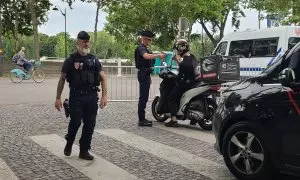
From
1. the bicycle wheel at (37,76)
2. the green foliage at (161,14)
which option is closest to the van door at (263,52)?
the bicycle wheel at (37,76)

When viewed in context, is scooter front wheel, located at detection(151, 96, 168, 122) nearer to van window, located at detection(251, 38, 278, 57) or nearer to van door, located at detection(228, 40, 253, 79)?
van window, located at detection(251, 38, 278, 57)

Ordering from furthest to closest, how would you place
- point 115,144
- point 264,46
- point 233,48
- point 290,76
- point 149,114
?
point 233,48 → point 264,46 → point 149,114 → point 115,144 → point 290,76

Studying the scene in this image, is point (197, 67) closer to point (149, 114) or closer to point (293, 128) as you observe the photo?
point (149, 114)

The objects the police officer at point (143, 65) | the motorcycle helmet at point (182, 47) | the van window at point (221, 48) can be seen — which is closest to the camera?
the motorcycle helmet at point (182, 47)

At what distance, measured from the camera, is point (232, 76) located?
8.98m

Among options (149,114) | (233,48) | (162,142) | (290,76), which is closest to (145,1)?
(233,48)

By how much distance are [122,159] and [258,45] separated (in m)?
16.7

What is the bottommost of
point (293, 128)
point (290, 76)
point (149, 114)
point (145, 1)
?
point (149, 114)

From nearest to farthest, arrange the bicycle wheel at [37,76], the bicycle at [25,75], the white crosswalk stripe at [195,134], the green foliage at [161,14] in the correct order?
the white crosswalk stripe at [195,134] < the bicycle at [25,75] < the bicycle wheel at [37,76] < the green foliage at [161,14]

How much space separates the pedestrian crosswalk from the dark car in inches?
16.8

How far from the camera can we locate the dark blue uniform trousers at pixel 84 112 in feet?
20.6

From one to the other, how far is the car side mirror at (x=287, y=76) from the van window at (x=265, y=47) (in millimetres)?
16681

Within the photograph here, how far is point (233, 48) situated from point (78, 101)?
17.8 m

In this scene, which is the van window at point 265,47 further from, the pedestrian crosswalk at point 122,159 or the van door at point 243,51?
the pedestrian crosswalk at point 122,159
